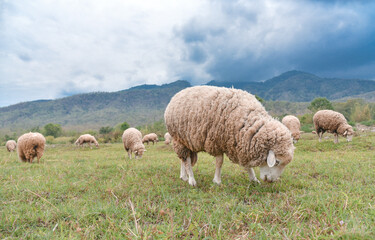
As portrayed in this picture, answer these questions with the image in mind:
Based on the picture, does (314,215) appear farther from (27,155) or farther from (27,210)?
(27,155)

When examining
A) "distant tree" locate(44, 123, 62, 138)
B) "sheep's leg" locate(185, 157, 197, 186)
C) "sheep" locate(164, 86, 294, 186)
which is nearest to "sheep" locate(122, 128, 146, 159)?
"sheep's leg" locate(185, 157, 197, 186)

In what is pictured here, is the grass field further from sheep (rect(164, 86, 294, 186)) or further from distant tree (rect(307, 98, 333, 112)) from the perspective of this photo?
distant tree (rect(307, 98, 333, 112))

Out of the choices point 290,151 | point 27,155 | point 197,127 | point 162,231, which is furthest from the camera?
point 27,155

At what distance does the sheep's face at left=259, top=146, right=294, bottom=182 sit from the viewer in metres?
4.21

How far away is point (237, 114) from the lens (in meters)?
4.61

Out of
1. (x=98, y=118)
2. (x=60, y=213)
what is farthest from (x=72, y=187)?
(x=98, y=118)

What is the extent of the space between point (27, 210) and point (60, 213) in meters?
0.67

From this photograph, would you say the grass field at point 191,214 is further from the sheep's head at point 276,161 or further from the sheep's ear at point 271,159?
the sheep's ear at point 271,159

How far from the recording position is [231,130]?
4.61 metres

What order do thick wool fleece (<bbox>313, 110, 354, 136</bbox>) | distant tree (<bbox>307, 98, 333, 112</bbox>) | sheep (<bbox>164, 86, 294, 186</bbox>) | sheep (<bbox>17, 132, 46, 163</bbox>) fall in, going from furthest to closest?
1. distant tree (<bbox>307, 98, 333, 112</bbox>)
2. thick wool fleece (<bbox>313, 110, 354, 136</bbox>)
3. sheep (<bbox>17, 132, 46, 163</bbox>)
4. sheep (<bbox>164, 86, 294, 186</bbox>)

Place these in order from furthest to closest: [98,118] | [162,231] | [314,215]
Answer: [98,118] → [314,215] → [162,231]

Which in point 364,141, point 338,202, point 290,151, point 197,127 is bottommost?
point 364,141

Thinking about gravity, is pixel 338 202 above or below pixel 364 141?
above

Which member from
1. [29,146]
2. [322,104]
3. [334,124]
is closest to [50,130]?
[29,146]
